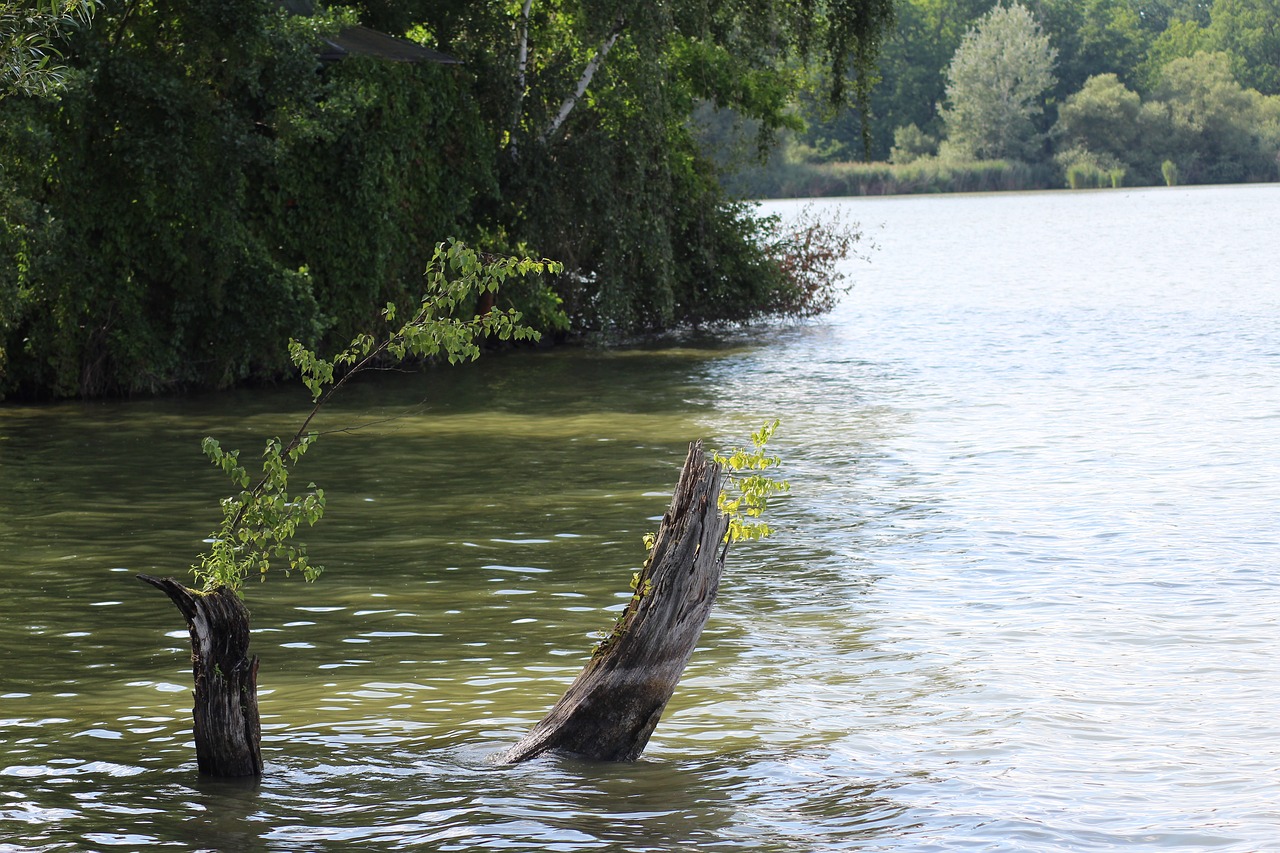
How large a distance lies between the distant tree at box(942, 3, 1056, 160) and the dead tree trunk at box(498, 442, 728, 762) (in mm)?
101524

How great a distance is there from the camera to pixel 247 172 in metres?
23.1

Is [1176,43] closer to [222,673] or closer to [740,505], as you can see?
[740,505]

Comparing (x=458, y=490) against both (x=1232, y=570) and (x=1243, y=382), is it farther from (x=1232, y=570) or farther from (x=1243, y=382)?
(x=1243, y=382)

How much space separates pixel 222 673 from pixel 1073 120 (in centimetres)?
10505

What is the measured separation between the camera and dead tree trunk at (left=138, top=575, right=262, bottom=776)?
22.6 feet

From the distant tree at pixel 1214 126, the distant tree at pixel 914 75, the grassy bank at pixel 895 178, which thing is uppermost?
the distant tree at pixel 914 75

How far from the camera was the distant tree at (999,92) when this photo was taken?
104688 millimetres

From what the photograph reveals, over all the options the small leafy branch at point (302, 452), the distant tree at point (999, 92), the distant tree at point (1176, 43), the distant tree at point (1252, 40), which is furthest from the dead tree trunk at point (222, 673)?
the distant tree at point (1252, 40)

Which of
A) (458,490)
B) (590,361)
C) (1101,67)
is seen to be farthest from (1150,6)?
(458,490)

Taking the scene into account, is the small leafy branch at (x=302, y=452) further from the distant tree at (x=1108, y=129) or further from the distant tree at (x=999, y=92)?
the distant tree at (x=1108, y=129)

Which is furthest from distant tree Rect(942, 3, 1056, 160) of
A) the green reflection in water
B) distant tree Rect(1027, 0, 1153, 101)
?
the green reflection in water

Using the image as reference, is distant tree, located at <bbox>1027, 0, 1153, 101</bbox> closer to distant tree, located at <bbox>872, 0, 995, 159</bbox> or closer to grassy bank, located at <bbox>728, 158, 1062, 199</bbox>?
distant tree, located at <bbox>872, 0, 995, 159</bbox>

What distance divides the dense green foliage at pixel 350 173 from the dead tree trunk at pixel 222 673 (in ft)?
42.6

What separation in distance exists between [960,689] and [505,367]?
18.9 m
